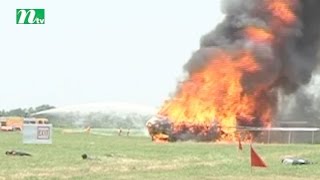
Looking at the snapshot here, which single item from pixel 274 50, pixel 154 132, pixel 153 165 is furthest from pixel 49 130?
pixel 274 50

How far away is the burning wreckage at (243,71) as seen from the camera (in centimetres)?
5575

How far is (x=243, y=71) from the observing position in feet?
190

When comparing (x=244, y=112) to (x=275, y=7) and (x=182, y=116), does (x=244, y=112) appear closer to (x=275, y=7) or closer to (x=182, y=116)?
(x=182, y=116)

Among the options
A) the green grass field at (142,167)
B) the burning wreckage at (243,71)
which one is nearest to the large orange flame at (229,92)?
the burning wreckage at (243,71)

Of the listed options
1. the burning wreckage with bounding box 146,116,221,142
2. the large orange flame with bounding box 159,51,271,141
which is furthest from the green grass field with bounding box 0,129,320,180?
the large orange flame with bounding box 159,51,271,141

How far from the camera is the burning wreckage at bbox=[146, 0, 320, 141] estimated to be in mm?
55750

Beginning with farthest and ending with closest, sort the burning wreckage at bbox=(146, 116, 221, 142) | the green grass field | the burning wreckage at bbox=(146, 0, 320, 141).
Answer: the burning wreckage at bbox=(146, 0, 320, 141) < the burning wreckage at bbox=(146, 116, 221, 142) < the green grass field

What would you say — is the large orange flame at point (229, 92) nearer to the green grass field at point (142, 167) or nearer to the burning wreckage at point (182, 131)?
the burning wreckage at point (182, 131)

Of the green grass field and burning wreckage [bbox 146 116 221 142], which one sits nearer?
the green grass field

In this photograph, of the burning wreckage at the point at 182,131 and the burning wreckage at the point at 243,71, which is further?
the burning wreckage at the point at 243,71

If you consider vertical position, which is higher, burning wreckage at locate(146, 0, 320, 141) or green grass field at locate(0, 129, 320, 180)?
burning wreckage at locate(146, 0, 320, 141)

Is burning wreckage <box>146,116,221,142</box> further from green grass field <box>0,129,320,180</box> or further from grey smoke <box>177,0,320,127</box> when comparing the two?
green grass field <box>0,129,320,180</box>

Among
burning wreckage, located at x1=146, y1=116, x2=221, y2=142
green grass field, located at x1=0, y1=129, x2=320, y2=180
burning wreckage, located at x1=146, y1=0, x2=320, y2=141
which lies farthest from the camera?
burning wreckage, located at x1=146, y1=0, x2=320, y2=141

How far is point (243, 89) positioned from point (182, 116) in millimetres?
6020
